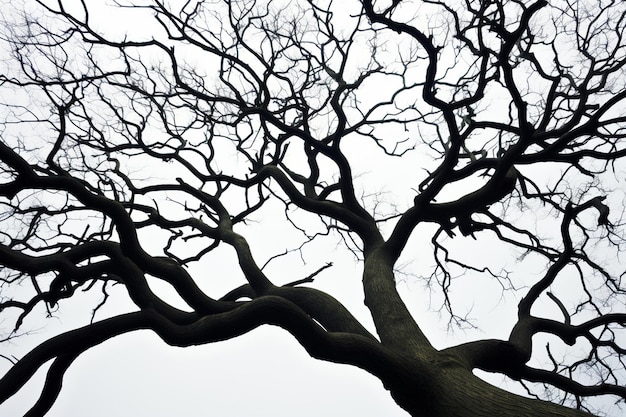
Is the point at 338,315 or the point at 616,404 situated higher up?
the point at 338,315

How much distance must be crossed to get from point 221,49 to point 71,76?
1988 mm

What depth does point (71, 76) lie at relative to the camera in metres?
5.00

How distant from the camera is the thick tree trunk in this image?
2.21 m

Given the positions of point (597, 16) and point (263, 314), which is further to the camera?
point (597, 16)

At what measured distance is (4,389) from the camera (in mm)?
2451

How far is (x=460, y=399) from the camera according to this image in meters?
2.37

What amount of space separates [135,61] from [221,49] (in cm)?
126

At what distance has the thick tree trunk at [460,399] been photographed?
2.21 m

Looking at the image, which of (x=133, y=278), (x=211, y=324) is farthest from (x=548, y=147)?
(x=133, y=278)

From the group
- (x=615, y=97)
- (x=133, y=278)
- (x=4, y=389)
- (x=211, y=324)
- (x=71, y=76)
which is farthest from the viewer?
(x=71, y=76)

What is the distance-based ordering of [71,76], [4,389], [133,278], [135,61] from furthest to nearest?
[135,61] → [71,76] → [133,278] → [4,389]

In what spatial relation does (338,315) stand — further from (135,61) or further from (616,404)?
(135,61)

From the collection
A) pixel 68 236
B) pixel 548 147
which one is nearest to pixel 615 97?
pixel 548 147

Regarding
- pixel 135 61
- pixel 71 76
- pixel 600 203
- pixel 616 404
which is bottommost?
pixel 616 404
